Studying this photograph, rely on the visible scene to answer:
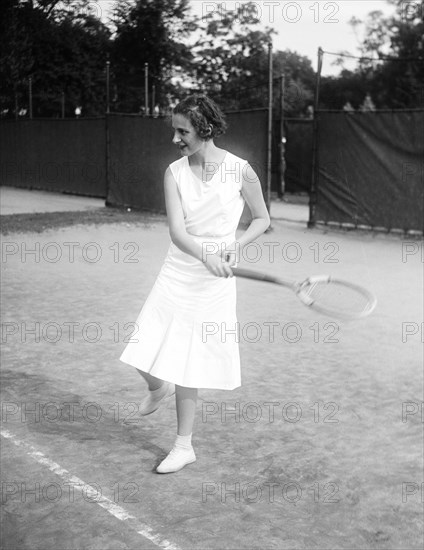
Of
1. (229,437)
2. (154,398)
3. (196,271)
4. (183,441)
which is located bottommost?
(229,437)

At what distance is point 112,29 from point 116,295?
33522 millimetres

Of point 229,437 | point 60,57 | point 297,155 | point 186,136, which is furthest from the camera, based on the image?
point 60,57

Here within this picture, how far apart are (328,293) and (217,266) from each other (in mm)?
1210

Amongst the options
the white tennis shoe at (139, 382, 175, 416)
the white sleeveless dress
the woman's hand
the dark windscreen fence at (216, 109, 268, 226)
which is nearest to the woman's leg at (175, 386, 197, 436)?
the white sleeveless dress

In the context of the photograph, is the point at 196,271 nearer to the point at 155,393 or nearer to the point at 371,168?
the point at 155,393

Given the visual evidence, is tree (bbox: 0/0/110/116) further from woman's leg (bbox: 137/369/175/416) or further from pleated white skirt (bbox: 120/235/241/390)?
pleated white skirt (bbox: 120/235/241/390)

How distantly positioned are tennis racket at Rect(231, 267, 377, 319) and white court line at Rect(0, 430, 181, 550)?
122 centimetres

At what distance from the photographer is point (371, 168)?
1448 cm

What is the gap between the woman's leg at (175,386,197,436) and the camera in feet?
13.9

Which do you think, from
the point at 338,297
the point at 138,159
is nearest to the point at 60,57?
the point at 138,159

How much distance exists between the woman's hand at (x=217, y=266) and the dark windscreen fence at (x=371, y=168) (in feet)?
35.1

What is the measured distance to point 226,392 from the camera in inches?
221

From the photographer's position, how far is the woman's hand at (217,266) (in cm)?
383

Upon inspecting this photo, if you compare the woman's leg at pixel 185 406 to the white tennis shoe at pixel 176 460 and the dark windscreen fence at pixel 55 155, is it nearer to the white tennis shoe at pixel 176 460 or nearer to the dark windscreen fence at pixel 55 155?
the white tennis shoe at pixel 176 460
